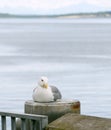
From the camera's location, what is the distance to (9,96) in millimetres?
19109

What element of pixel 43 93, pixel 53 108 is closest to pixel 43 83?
pixel 43 93

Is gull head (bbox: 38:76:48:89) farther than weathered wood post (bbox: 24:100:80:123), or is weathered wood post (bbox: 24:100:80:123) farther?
gull head (bbox: 38:76:48:89)

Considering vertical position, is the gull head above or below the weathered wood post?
above

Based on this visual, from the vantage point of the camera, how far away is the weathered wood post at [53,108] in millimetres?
7574

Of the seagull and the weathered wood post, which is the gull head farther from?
the weathered wood post

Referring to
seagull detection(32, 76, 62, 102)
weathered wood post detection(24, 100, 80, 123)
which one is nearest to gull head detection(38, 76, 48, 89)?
seagull detection(32, 76, 62, 102)

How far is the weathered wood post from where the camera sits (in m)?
7.57

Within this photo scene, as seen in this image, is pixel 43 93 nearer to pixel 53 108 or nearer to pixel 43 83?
pixel 43 83

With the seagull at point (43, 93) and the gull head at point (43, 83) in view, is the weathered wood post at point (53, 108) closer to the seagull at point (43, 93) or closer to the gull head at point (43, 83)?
the seagull at point (43, 93)

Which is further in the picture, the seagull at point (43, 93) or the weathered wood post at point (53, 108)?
the seagull at point (43, 93)

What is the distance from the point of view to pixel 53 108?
760 centimetres

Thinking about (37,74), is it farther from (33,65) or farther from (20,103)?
(20,103)

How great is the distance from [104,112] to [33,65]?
1963 cm

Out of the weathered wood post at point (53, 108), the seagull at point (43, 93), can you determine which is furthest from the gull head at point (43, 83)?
the weathered wood post at point (53, 108)
